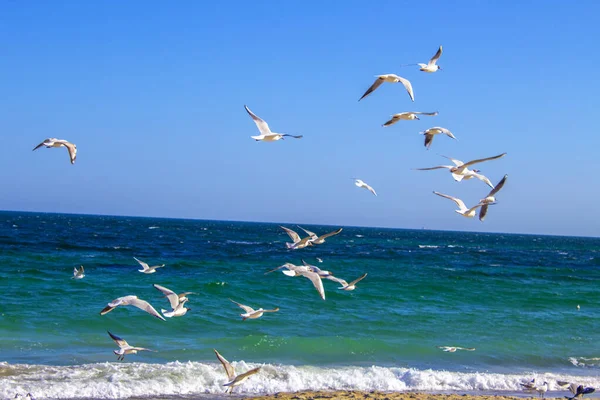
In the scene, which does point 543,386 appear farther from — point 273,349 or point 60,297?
point 60,297

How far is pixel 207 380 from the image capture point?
40.9ft

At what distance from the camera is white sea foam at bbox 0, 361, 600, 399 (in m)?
11.7

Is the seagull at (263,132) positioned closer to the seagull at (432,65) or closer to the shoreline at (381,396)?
the seagull at (432,65)

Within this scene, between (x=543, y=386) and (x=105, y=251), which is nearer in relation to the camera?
(x=543, y=386)

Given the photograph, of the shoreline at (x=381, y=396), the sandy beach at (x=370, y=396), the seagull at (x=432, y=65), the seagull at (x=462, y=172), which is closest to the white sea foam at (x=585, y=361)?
the shoreline at (x=381, y=396)

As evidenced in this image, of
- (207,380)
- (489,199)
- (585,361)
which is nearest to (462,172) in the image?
(489,199)

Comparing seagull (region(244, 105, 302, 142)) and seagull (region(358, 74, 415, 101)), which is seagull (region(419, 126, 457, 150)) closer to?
seagull (region(358, 74, 415, 101))

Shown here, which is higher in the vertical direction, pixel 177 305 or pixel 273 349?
pixel 177 305

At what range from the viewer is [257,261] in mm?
37000

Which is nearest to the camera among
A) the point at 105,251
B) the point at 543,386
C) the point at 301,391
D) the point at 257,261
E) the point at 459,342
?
the point at 543,386

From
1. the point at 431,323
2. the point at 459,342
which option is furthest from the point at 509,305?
the point at 459,342

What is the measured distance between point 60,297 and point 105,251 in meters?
18.9

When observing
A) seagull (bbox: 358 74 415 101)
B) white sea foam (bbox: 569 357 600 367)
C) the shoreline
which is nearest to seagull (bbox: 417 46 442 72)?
seagull (bbox: 358 74 415 101)

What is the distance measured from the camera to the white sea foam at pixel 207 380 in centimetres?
1169
